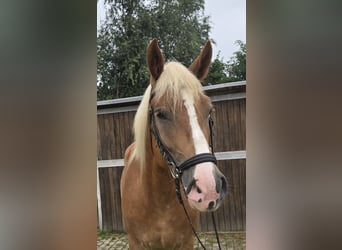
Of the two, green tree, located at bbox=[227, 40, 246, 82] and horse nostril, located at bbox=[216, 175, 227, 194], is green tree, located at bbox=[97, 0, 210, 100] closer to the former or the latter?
green tree, located at bbox=[227, 40, 246, 82]

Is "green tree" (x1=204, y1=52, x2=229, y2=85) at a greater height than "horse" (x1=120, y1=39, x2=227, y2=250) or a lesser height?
greater

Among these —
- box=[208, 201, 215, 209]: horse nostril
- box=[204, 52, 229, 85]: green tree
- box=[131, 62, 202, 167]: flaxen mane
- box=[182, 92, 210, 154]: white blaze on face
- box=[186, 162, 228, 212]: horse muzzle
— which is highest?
box=[204, 52, 229, 85]: green tree

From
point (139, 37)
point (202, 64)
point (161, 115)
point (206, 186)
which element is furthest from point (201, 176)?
point (139, 37)

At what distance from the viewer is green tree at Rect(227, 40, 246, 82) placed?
0.74 metres

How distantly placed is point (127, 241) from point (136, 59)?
0.53 m

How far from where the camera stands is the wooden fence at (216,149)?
75cm

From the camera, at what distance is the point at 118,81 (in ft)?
2.69

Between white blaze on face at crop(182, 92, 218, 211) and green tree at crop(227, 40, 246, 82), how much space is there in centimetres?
20

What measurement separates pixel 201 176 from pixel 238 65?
1.04 feet

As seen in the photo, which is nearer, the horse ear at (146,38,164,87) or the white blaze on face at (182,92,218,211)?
the white blaze on face at (182,92,218,211)

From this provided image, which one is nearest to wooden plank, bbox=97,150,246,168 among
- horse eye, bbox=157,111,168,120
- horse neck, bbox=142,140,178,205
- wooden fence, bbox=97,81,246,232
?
wooden fence, bbox=97,81,246,232

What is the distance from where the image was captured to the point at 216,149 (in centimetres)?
79
